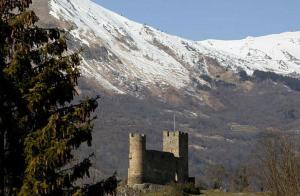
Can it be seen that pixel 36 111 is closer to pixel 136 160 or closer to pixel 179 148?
pixel 136 160

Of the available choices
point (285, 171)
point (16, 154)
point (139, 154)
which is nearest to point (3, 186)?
point (16, 154)

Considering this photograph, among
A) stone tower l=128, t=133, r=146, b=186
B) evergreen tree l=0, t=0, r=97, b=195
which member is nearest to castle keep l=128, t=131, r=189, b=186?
stone tower l=128, t=133, r=146, b=186

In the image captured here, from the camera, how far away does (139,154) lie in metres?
112

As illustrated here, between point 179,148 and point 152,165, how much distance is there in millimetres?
6438

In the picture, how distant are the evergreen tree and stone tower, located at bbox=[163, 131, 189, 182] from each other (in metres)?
91.2

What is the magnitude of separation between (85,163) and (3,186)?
224cm

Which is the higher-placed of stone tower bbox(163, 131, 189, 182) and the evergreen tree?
stone tower bbox(163, 131, 189, 182)

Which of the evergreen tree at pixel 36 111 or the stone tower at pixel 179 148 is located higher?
the stone tower at pixel 179 148

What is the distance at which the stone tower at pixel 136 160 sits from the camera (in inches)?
4355

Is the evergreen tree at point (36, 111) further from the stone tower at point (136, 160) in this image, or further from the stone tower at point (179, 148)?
the stone tower at point (179, 148)

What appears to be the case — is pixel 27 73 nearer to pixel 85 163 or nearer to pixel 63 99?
pixel 63 99

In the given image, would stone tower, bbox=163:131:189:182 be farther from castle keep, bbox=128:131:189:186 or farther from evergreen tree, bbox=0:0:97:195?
evergreen tree, bbox=0:0:97:195

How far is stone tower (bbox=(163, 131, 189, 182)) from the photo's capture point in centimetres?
11547

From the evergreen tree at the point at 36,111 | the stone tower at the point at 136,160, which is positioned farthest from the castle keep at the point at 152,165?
the evergreen tree at the point at 36,111
